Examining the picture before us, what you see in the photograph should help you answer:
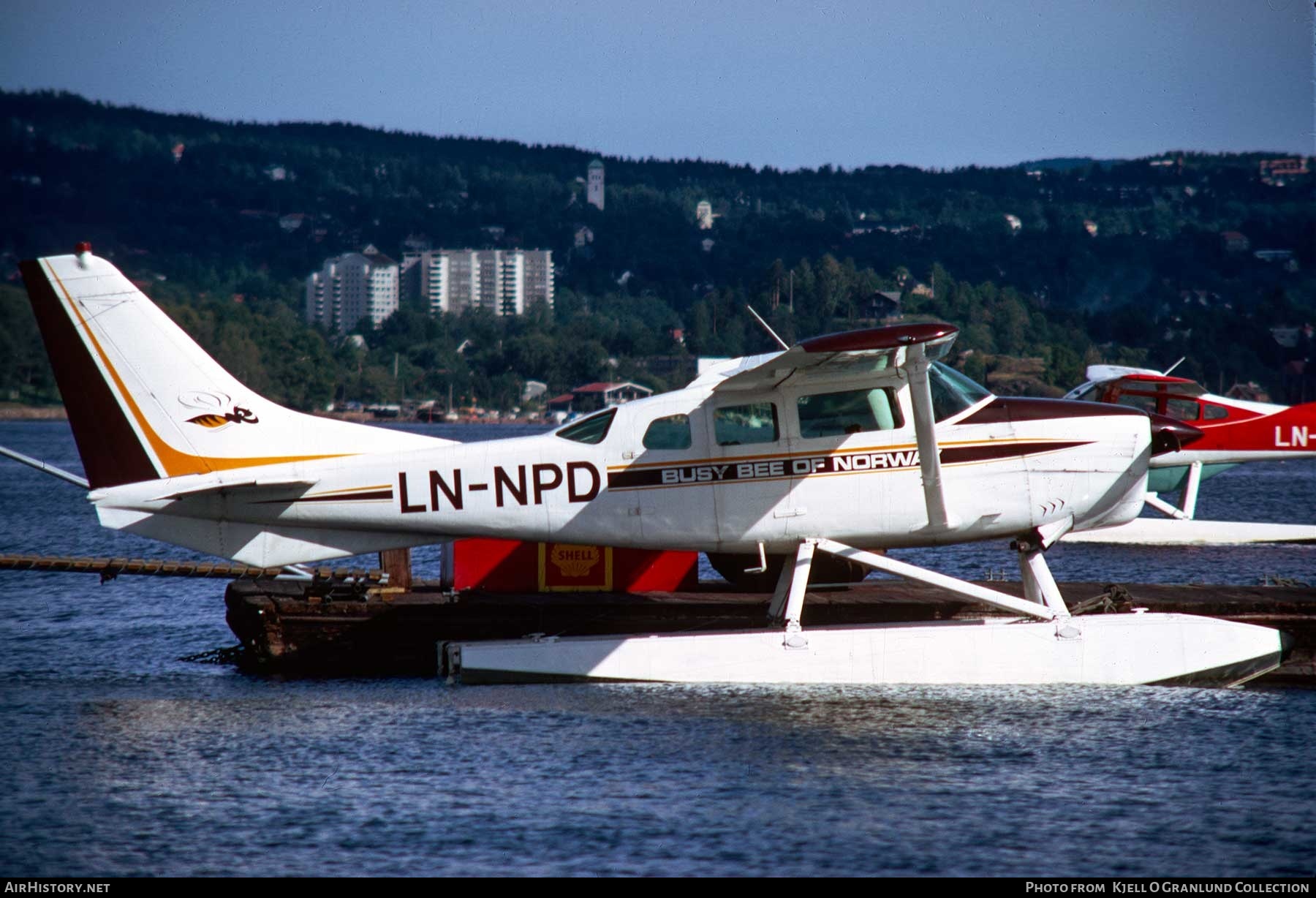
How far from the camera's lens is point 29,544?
103ft

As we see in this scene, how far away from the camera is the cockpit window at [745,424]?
1288 centimetres

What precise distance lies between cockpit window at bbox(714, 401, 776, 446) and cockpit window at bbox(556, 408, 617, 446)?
3.30 feet

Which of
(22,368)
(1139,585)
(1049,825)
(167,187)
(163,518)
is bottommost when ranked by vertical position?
(1049,825)

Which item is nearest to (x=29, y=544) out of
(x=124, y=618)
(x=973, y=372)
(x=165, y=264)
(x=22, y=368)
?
(x=124, y=618)

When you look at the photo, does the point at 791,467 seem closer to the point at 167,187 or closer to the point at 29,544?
the point at 29,544

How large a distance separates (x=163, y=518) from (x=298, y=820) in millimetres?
3934

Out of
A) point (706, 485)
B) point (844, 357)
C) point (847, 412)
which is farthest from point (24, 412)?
point (844, 357)

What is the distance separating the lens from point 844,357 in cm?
1221

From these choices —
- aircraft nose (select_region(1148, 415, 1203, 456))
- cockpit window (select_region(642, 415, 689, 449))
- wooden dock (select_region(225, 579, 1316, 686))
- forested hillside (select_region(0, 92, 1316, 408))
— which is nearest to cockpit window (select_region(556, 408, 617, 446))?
cockpit window (select_region(642, 415, 689, 449))

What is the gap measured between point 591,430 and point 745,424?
1.45 meters

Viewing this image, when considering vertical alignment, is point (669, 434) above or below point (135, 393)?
below

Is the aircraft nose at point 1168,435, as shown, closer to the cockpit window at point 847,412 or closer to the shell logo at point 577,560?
the cockpit window at point 847,412

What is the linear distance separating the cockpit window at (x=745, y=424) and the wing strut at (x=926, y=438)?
1282 millimetres

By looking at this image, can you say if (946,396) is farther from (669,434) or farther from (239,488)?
(239,488)
